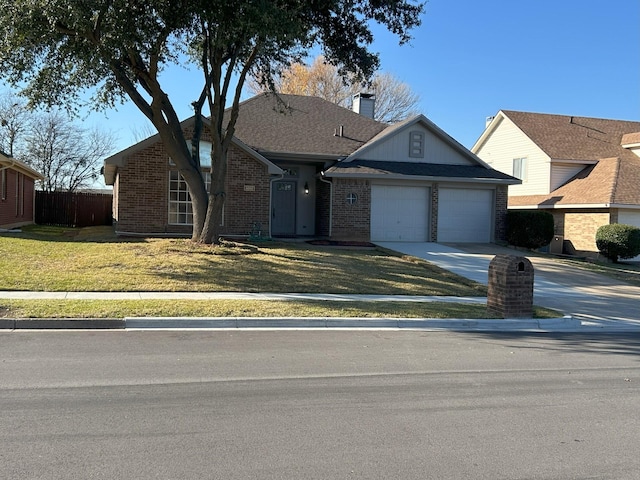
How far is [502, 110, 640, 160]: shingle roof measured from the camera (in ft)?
94.6

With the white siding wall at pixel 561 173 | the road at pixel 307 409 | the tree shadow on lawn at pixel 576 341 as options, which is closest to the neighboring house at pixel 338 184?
the white siding wall at pixel 561 173

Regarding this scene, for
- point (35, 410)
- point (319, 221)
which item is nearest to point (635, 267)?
point (319, 221)

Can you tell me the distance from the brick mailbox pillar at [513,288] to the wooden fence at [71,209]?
84.1ft

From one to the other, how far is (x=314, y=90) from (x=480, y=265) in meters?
27.5

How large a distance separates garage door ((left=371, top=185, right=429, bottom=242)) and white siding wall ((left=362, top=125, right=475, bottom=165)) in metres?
1.53

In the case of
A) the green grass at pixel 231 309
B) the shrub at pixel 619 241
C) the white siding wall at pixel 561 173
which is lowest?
the green grass at pixel 231 309

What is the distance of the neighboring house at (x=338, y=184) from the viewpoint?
20078 millimetres

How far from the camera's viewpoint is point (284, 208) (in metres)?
23.5

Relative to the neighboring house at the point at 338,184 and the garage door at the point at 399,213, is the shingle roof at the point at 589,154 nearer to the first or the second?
the neighboring house at the point at 338,184

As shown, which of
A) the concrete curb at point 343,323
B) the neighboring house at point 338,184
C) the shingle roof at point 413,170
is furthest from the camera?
the shingle roof at point 413,170

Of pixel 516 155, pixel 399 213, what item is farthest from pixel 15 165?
pixel 516 155

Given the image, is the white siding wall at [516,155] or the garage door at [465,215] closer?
the garage door at [465,215]

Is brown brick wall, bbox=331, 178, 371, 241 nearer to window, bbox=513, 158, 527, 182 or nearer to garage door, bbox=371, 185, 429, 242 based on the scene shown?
garage door, bbox=371, 185, 429, 242

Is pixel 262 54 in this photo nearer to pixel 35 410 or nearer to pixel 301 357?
pixel 301 357
